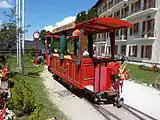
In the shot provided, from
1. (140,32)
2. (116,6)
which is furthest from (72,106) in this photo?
(116,6)

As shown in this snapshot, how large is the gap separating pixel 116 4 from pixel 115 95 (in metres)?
35.7

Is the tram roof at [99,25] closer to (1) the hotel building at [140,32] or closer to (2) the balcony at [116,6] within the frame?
(1) the hotel building at [140,32]

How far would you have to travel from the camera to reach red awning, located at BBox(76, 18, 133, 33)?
7.42 metres

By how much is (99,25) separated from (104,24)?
0.35 metres

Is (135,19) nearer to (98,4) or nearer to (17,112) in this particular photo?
(98,4)

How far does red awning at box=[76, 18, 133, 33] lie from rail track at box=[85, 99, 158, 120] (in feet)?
9.59

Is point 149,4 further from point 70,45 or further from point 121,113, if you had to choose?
point 121,113

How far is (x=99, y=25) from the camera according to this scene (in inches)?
336

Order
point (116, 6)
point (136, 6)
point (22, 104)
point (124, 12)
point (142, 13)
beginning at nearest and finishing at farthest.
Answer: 1. point (22, 104)
2. point (142, 13)
3. point (136, 6)
4. point (124, 12)
5. point (116, 6)

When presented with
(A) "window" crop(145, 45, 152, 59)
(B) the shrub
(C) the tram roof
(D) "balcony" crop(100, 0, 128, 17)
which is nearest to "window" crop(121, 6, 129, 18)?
(D) "balcony" crop(100, 0, 128, 17)

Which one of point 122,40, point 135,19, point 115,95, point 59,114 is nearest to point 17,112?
point 59,114

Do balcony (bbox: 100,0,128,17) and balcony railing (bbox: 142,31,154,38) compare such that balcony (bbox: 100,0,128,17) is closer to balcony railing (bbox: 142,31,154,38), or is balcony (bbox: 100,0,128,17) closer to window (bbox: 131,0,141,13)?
window (bbox: 131,0,141,13)

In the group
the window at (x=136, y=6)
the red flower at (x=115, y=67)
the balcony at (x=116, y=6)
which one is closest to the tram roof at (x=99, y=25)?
the red flower at (x=115, y=67)

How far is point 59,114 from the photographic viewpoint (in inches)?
262
